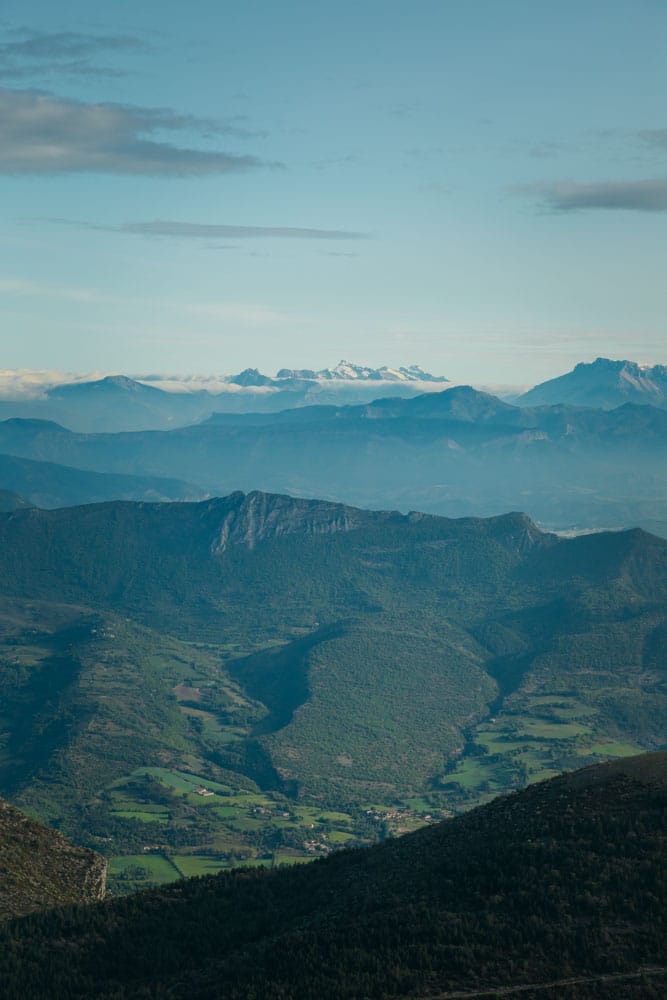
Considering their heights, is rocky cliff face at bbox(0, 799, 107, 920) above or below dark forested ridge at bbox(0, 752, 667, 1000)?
below

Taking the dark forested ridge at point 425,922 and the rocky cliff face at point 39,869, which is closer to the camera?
the dark forested ridge at point 425,922

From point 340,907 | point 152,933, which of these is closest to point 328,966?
point 340,907

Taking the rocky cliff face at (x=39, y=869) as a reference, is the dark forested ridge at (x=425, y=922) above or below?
above

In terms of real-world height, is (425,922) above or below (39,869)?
above

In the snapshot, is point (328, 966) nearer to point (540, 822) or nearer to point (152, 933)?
point (152, 933)

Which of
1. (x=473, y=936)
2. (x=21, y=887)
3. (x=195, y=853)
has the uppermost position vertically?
(x=473, y=936)
